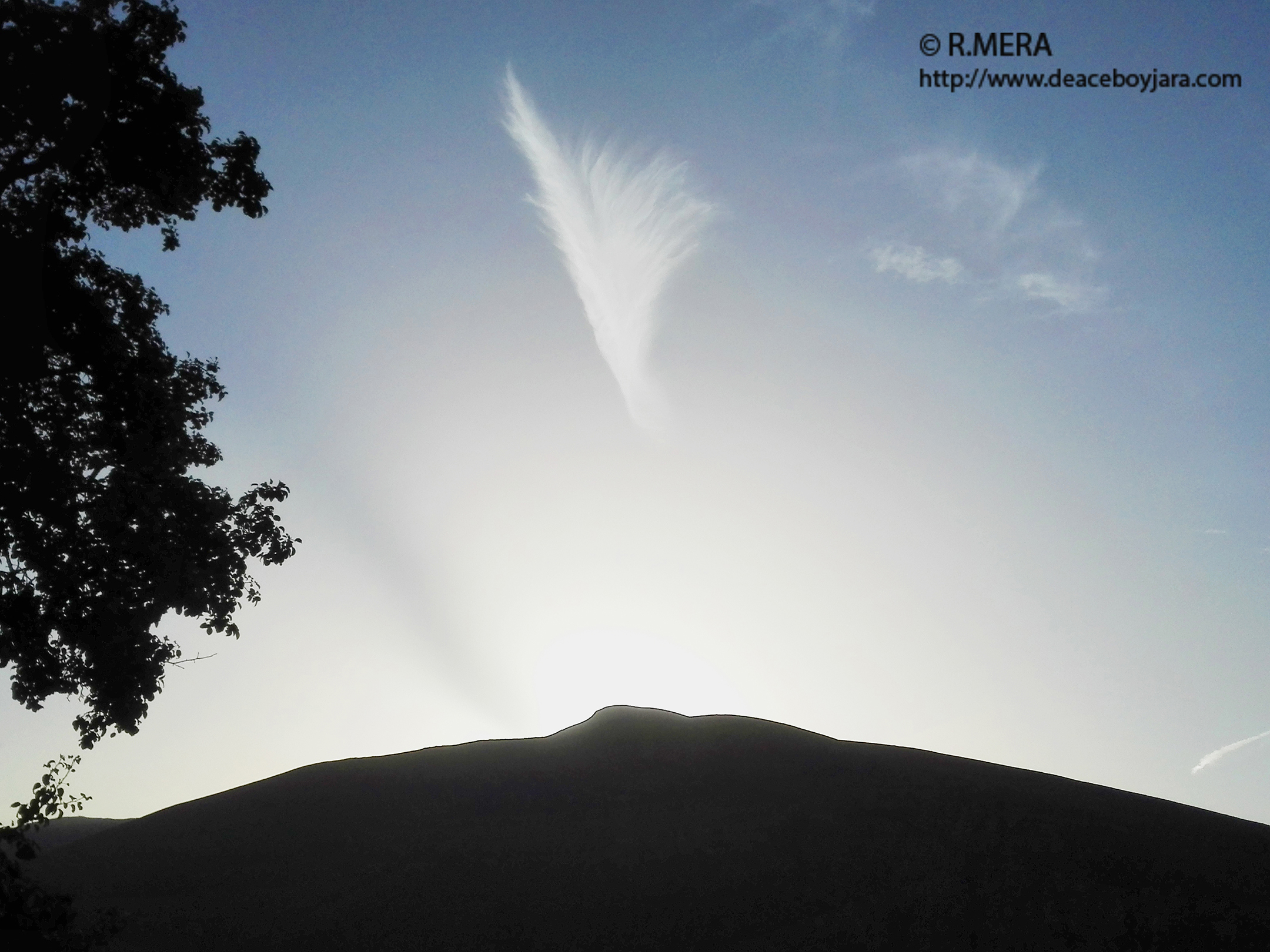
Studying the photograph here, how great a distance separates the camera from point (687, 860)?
97.5 ft

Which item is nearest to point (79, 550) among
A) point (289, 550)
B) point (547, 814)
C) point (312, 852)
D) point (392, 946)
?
point (289, 550)

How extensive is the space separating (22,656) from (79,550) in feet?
8.26

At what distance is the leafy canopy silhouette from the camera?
1378 centimetres

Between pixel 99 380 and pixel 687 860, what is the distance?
24.9m

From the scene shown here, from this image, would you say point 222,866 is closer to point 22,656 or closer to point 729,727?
point 22,656

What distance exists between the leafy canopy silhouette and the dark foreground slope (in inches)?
598

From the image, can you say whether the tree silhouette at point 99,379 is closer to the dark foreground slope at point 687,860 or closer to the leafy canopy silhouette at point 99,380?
the leafy canopy silhouette at point 99,380

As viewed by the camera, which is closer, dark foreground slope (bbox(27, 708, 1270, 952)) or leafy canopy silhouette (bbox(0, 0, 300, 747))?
leafy canopy silhouette (bbox(0, 0, 300, 747))

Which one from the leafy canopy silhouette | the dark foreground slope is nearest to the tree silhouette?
the leafy canopy silhouette

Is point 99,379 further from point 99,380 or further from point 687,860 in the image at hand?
point 687,860

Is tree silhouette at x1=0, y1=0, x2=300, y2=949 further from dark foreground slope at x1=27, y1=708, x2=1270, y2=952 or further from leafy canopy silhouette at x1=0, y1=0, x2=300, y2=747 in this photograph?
dark foreground slope at x1=27, y1=708, x2=1270, y2=952

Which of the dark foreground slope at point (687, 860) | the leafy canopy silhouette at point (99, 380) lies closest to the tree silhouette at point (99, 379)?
the leafy canopy silhouette at point (99, 380)

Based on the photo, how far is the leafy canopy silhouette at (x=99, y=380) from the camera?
13781 millimetres

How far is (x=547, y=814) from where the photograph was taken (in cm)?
3419
